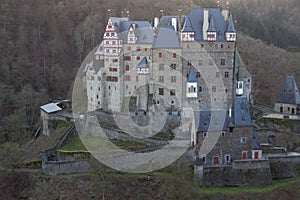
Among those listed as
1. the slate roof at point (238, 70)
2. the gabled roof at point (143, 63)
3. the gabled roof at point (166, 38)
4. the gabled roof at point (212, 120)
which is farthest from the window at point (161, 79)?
the slate roof at point (238, 70)

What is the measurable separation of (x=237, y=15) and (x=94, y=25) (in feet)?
93.6

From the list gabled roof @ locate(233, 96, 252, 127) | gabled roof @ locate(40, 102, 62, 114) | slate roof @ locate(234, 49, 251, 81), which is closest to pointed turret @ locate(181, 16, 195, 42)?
slate roof @ locate(234, 49, 251, 81)

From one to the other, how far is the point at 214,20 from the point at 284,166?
45.3 feet

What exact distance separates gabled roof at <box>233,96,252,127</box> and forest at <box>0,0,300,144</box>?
19992 mm

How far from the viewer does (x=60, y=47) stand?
67.1m

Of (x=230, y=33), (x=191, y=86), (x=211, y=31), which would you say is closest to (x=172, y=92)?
(x=191, y=86)

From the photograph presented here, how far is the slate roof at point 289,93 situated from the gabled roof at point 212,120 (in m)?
10.5

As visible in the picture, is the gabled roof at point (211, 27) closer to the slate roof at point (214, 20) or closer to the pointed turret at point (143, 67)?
the slate roof at point (214, 20)

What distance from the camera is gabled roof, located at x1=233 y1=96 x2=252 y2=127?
3262 centimetres

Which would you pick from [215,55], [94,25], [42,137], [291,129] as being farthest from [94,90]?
[94,25]

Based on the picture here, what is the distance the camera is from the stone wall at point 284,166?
108 feet

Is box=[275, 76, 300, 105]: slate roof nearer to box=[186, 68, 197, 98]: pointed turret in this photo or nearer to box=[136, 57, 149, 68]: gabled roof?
box=[186, 68, 197, 98]: pointed turret

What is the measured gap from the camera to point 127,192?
30.2 metres

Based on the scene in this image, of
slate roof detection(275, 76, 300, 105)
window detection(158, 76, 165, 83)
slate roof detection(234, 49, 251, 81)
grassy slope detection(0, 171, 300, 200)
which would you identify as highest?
slate roof detection(234, 49, 251, 81)
